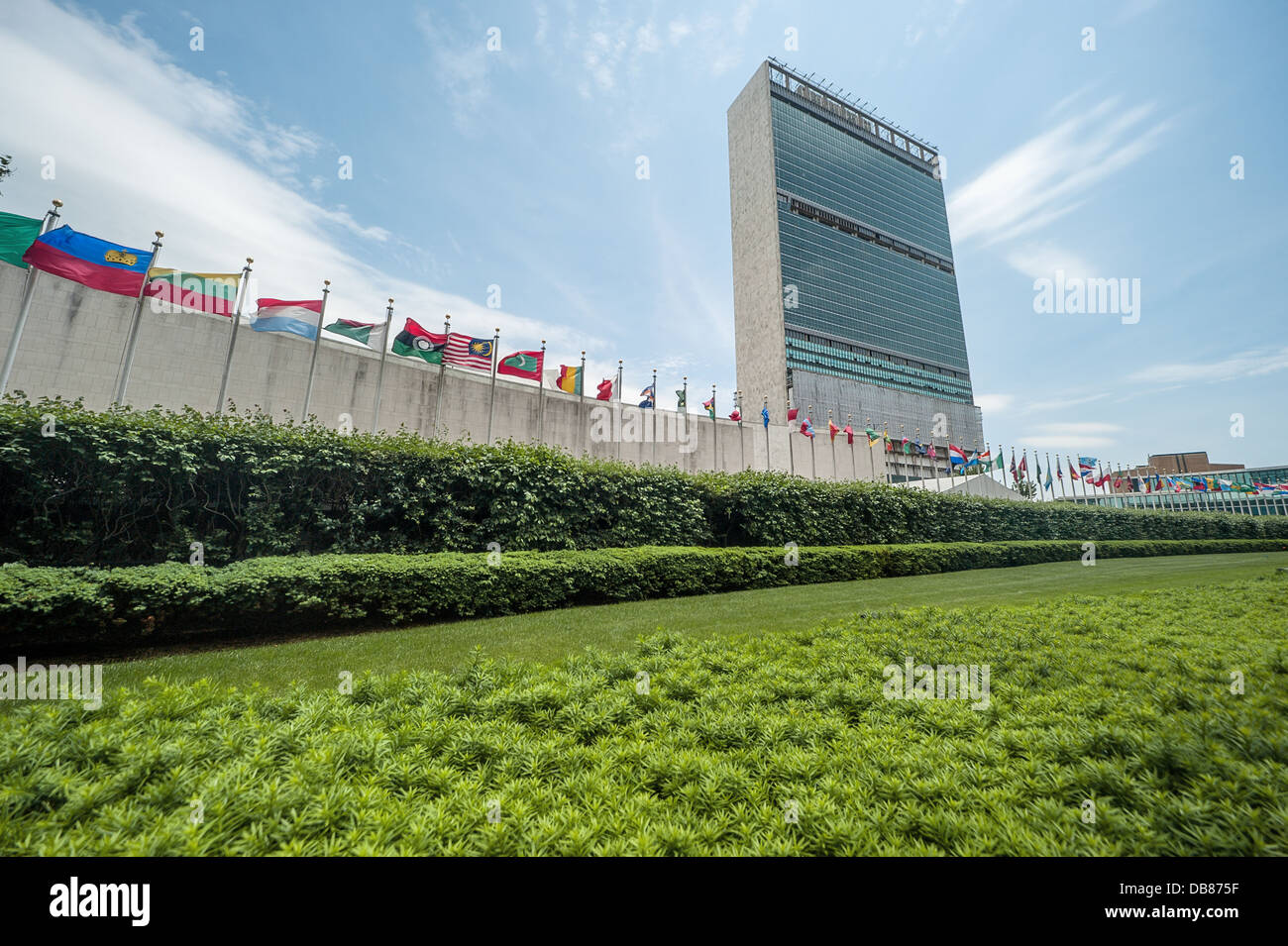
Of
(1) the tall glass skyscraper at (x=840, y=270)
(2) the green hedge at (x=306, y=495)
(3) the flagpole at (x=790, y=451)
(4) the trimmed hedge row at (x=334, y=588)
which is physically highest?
(1) the tall glass skyscraper at (x=840, y=270)

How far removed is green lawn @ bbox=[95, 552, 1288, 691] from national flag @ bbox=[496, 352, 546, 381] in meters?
12.2

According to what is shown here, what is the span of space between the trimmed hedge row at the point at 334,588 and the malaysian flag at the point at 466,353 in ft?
33.3

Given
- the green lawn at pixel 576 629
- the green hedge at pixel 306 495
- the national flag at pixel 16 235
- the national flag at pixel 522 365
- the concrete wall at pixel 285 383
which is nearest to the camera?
the green lawn at pixel 576 629

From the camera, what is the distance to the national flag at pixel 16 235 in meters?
10.9

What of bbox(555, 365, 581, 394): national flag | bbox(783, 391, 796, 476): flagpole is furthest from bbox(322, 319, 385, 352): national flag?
bbox(783, 391, 796, 476): flagpole

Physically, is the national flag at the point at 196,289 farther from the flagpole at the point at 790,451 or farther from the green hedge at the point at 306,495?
the flagpole at the point at 790,451

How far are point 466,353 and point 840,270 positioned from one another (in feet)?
284

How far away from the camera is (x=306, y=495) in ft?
32.9

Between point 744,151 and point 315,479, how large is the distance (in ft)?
320

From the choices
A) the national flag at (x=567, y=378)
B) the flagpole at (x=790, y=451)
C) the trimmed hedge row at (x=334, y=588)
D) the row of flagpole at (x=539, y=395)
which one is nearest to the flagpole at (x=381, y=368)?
the row of flagpole at (x=539, y=395)

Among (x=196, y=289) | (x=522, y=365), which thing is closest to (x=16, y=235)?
(x=196, y=289)
